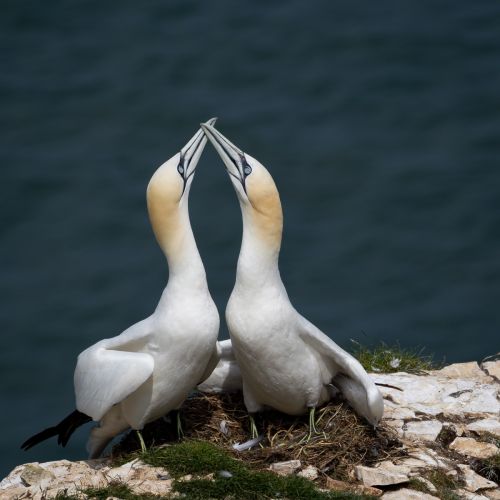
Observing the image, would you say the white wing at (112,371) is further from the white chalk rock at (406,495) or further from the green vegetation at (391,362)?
the green vegetation at (391,362)

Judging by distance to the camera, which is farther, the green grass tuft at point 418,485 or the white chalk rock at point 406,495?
the green grass tuft at point 418,485

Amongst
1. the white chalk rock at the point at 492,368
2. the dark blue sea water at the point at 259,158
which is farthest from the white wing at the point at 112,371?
the dark blue sea water at the point at 259,158

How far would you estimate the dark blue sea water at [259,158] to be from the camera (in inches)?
528

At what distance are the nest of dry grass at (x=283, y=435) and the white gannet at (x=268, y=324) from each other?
16cm

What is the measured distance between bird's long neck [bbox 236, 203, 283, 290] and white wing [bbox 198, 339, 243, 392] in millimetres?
934

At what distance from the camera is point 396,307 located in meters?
13.5

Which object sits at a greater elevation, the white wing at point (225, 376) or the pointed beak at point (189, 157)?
the pointed beak at point (189, 157)

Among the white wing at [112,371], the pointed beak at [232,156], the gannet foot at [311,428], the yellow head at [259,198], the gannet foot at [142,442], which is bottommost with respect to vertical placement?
the gannet foot at [311,428]

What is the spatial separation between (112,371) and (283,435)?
1.25 metres

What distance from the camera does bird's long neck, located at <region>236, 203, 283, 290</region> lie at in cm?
Answer: 815

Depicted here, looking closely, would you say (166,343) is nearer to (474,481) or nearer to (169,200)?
(169,200)

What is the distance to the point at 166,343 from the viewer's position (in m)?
8.14

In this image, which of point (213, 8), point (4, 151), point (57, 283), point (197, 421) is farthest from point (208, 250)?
point (197, 421)

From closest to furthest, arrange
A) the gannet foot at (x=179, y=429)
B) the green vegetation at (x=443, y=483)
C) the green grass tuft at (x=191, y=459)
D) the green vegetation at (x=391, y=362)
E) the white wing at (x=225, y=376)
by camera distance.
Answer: the green vegetation at (x=443, y=483) → the green grass tuft at (x=191, y=459) → the gannet foot at (x=179, y=429) → the white wing at (x=225, y=376) → the green vegetation at (x=391, y=362)
